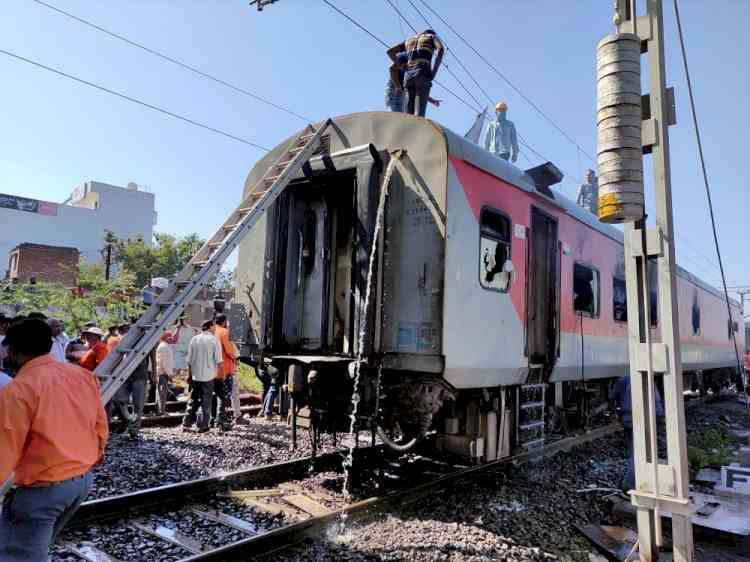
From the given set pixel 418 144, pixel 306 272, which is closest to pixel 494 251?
pixel 418 144

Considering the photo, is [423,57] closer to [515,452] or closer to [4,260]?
[515,452]

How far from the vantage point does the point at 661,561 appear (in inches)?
162

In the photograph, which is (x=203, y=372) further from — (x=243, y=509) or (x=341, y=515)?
(x=341, y=515)

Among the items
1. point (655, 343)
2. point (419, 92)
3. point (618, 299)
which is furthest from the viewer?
point (618, 299)

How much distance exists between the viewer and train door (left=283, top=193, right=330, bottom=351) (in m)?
6.36

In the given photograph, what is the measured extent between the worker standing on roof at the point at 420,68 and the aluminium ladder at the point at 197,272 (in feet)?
8.08

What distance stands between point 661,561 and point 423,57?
6.82 meters

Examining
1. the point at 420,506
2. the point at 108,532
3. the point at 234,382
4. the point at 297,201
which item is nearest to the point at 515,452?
the point at 420,506

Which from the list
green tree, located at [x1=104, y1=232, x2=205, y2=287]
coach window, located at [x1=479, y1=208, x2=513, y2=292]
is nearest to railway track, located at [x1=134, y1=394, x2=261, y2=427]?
coach window, located at [x1=479, y1=208, x2=513, y2=292]

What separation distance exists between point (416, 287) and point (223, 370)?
17.2 ft

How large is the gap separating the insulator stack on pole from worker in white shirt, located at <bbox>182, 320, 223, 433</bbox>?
6.99 metres

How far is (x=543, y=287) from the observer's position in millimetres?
7551

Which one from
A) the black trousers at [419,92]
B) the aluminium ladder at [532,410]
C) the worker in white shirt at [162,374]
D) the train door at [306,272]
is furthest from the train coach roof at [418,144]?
the worker in white shirt at [162,374]

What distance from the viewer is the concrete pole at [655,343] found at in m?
3.54
